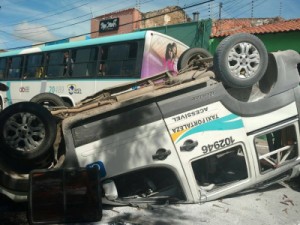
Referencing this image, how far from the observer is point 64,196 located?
377cm

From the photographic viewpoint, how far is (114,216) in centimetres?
394

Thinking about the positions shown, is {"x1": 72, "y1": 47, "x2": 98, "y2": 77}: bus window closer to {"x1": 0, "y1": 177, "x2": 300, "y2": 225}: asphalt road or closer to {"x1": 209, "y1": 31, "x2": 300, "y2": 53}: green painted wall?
{"x1": 0, "y1": 177, "x2": 300, "y2": 225}: asphalt road

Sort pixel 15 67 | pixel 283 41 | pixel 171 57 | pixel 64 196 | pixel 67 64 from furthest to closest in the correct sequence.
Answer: pixel 15 67 < pixel 283 41 < pixel 67 64 < pixel 171 57 < pixel 64 196

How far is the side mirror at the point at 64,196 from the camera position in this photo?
145 inches

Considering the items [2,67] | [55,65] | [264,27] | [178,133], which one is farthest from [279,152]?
[2,67]

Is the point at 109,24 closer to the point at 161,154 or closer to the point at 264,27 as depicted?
the point at 264,27

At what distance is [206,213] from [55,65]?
9.47 m

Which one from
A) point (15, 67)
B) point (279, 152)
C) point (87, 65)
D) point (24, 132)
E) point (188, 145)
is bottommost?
point (279, 152)

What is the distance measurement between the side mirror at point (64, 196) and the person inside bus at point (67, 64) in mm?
8101

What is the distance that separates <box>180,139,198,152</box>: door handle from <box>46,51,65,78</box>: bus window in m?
8.54

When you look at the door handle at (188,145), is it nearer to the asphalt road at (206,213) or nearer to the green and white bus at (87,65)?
the asphalt road at (206,213)

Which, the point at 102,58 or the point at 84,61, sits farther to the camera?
the point at 84,61

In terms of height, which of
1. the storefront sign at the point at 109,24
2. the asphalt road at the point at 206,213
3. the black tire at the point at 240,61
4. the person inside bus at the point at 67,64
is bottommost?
the asphalt road at the point at 206,213

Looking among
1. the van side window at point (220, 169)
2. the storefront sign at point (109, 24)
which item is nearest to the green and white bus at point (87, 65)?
the van side window at point (220, 169)
